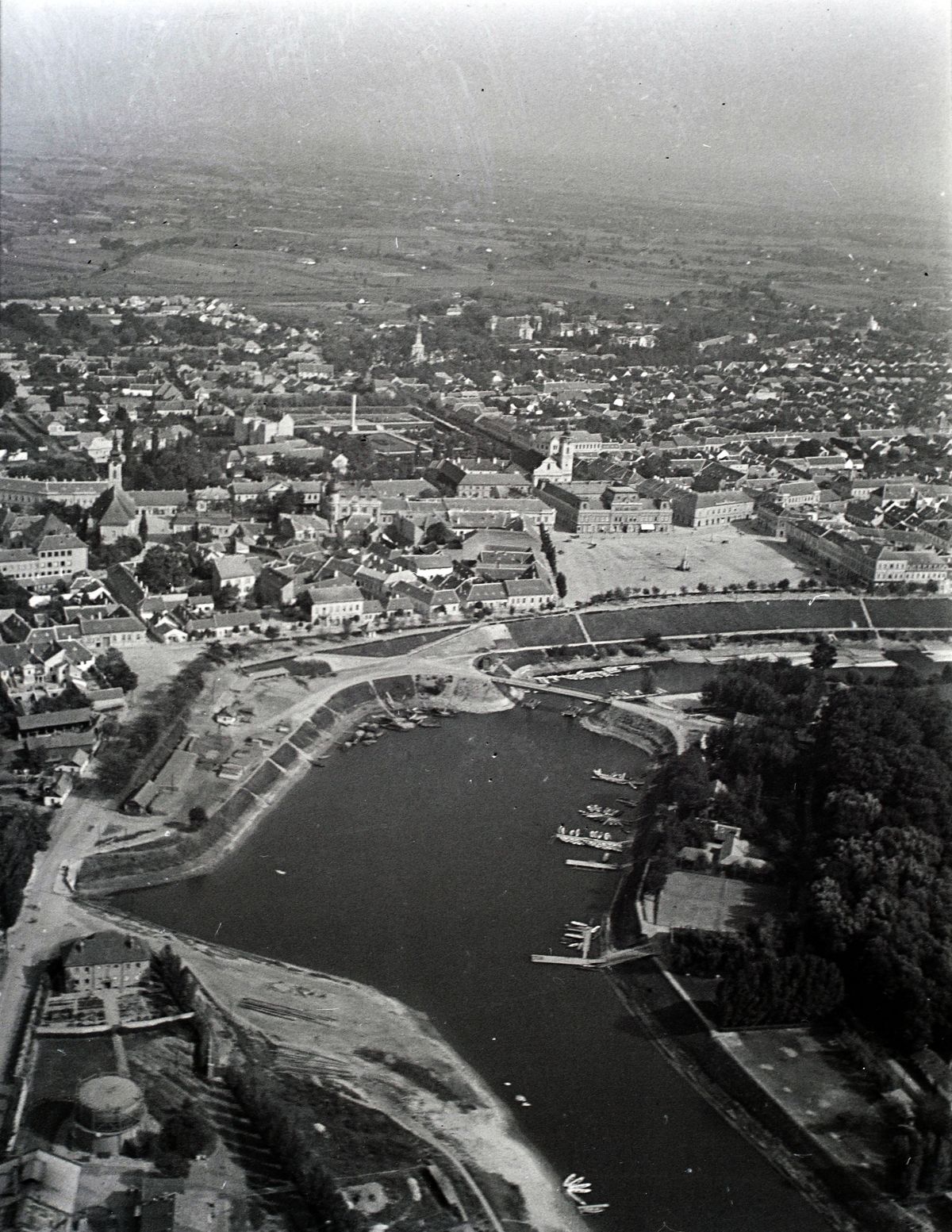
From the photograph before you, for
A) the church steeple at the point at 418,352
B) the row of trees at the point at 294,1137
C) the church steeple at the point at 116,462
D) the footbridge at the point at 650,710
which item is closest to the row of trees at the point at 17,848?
the row of trees at the point at 294,1137

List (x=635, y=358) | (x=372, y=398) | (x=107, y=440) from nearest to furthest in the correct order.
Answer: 1. (x=107, y=440)
2. (x=372, y=398)
3. (x=635, y=358)

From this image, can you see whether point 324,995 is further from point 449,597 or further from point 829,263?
point 829,263

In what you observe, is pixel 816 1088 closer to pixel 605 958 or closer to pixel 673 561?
pixel 605 958

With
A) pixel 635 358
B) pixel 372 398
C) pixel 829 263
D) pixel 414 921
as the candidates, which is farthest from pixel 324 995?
pixel 829 263

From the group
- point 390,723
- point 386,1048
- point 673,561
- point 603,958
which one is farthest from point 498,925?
point 673,561

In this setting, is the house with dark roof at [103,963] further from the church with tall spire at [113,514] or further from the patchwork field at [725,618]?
the church with tall spire at [113,514]

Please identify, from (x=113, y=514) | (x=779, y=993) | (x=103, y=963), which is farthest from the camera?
(x=113, y=514)
